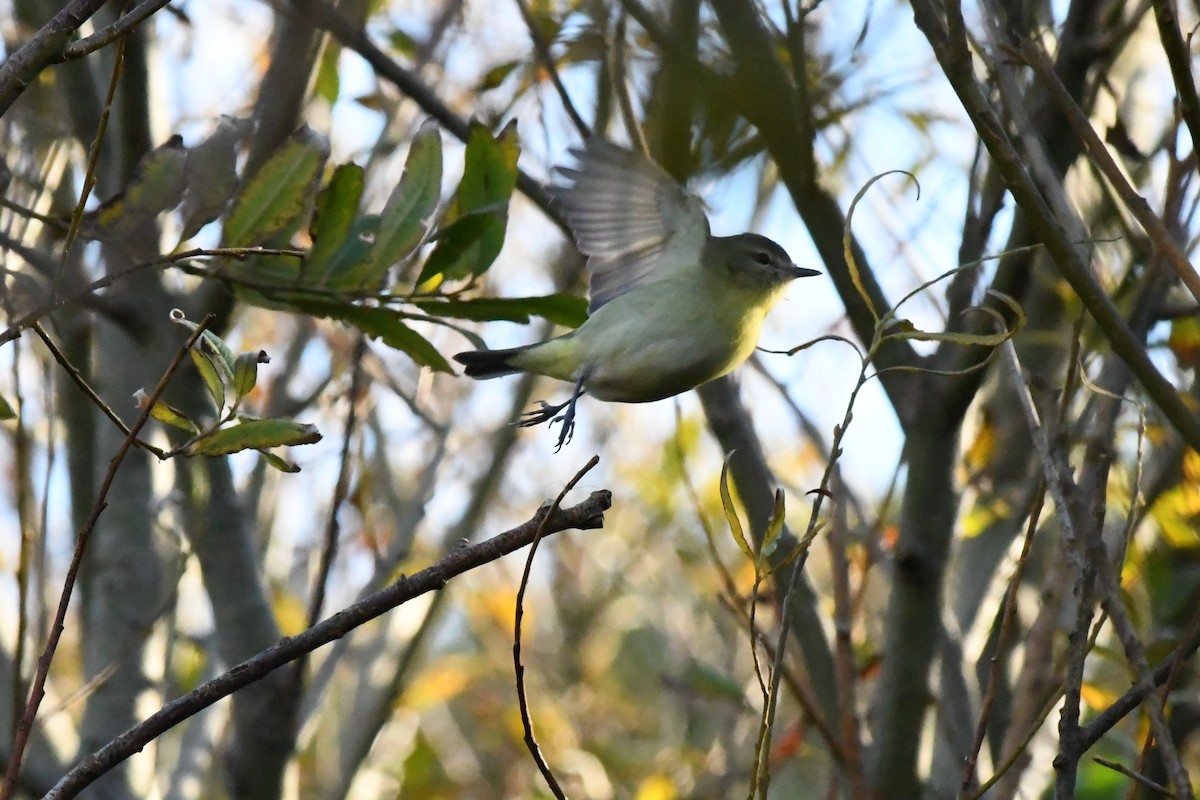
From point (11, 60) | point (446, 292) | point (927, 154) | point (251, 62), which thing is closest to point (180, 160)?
point (446, 292)

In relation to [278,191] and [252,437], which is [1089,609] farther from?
[278,191]

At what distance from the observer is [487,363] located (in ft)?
8.41

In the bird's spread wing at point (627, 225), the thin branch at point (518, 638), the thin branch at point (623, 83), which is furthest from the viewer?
the bird's spread wing at point (627, 225)

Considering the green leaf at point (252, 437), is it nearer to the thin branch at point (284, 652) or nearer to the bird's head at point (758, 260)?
the thin branch at point (284, 652)

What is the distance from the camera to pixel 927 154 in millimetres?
3053

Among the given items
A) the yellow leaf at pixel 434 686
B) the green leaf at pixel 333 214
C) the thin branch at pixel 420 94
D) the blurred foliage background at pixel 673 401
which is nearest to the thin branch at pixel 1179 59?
the blurred foliage background at pixel 673 401

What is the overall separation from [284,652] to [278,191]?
744mm

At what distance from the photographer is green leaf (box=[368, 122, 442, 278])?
5.55 ft

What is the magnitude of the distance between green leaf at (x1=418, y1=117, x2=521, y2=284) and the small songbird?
15.3 inches

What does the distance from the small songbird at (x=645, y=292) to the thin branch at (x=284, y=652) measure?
91 centimetres

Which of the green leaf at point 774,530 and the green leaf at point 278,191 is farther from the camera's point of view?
the green leaf at point 278,191

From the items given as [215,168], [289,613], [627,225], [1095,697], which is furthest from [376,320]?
[289,613]

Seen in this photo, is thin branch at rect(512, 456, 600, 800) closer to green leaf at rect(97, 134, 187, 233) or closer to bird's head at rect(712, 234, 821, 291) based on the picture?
green leaf at rect(97, 134, 187, 233)

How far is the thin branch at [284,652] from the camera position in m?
1.02
